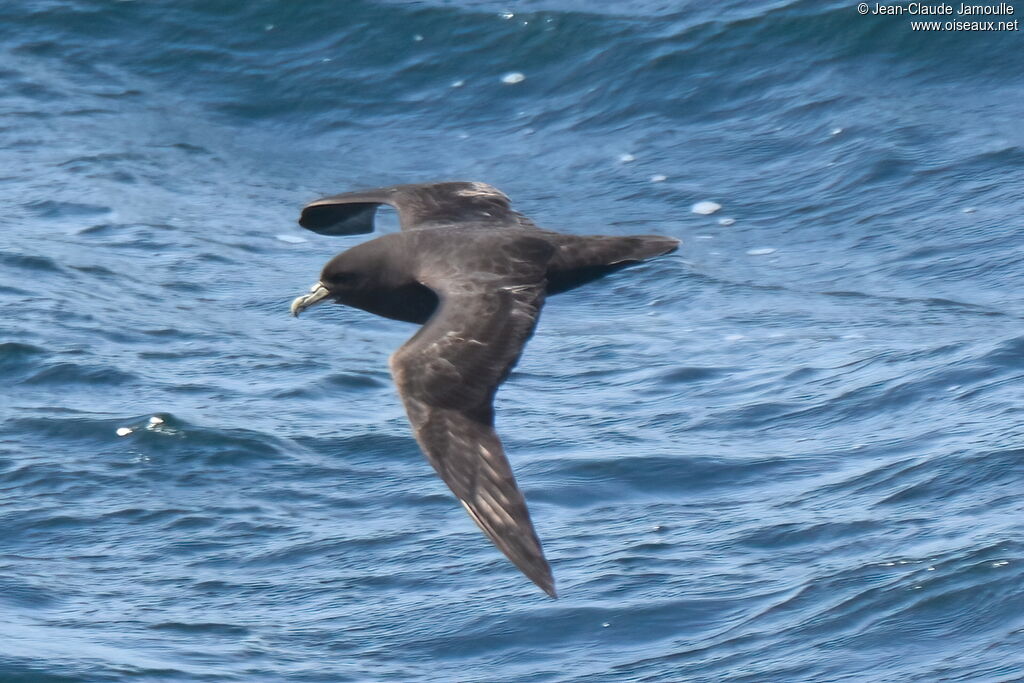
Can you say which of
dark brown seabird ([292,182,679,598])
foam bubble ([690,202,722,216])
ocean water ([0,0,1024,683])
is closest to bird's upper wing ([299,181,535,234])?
dark brown seabird ([292,182,679,598])

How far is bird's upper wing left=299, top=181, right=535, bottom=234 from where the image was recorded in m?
7.06

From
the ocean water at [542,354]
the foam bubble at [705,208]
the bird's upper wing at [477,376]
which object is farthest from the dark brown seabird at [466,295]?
the foam bubble at [705,208]

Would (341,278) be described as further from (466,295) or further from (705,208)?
(705,208)

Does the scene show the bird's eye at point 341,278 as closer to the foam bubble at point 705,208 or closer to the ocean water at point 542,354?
the ocean water at point 542,354

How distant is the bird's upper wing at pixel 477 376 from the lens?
5098 mm

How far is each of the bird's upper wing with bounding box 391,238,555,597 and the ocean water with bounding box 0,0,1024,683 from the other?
10.1 feet

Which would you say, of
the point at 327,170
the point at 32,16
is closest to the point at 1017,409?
the point at 327,170

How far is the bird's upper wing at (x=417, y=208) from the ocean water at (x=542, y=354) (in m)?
2.61

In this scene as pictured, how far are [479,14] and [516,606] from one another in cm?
733

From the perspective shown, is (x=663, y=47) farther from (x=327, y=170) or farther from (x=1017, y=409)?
(x=1017, y=409)

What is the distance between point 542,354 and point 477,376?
251 inches

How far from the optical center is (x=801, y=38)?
13797 millimetres

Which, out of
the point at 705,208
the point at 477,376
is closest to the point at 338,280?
the point at 477,376

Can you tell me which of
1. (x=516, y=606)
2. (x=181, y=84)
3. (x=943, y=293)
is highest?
(x=181, y=84)
